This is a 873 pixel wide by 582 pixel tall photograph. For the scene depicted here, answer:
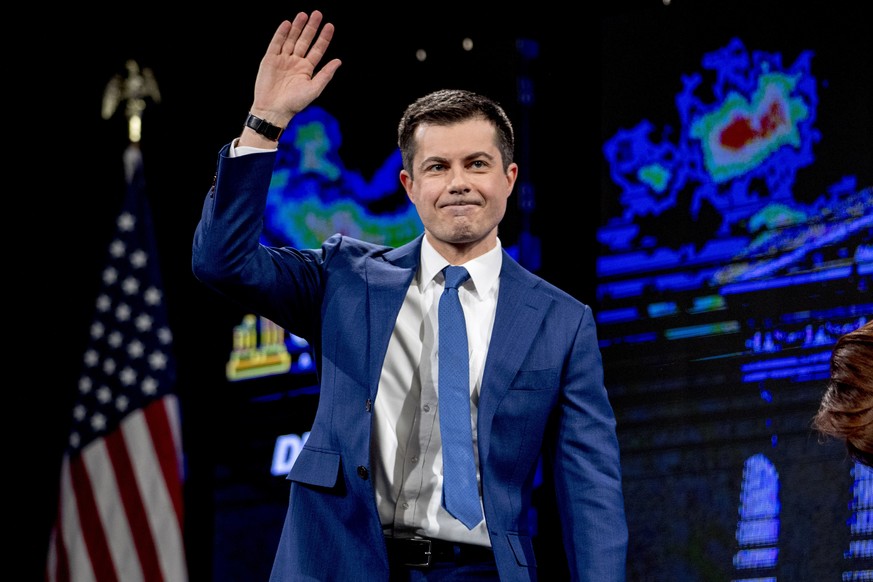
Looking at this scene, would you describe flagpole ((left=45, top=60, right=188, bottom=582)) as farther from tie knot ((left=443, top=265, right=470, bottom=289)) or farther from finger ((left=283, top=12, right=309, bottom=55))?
finger ((left=283, top=12, right=309, bottom=55))

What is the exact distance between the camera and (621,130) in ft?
12.6

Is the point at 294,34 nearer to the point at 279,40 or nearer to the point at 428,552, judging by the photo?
the point at 279,40

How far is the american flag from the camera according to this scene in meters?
4.62

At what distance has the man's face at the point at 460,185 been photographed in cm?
245

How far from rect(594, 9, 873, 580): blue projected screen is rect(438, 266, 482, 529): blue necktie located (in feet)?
4.74

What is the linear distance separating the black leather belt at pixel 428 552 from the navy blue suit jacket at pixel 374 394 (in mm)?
48

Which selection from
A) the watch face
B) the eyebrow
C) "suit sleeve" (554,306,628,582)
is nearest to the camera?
"suit sleeve" (554,306,628,582)

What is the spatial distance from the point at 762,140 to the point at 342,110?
1.58 metres

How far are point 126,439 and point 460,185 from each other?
9.04ft

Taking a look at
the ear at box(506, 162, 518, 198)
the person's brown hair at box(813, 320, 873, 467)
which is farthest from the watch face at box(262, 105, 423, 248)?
the person's brown hair at box(813, 320, 873, 467)

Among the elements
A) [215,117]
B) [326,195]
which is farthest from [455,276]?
[215,117]

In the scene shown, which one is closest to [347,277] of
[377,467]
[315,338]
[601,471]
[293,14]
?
[315,338]

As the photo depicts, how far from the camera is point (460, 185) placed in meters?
2.44

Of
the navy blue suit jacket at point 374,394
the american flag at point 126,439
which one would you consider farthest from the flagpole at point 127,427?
the navy blue suit jacket at point 374,394
